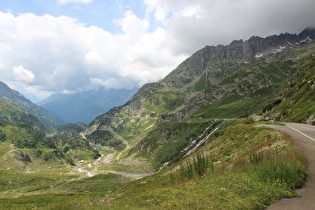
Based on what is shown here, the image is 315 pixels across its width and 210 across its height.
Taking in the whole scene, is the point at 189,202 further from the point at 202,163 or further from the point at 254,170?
the point at 202,163

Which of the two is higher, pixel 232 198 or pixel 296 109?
pixel 296 109

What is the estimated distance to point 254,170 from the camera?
20.0m

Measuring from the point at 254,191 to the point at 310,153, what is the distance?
12.9 meters

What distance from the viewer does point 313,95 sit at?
93938 mm

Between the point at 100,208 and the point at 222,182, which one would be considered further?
the point at 222,182

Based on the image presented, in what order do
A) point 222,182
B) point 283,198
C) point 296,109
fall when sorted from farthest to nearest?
point 296,109
point 222,182
point 283,198

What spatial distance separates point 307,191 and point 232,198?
5.72 metres

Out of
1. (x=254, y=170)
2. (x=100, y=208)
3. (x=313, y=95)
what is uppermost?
(x=313, y=95)

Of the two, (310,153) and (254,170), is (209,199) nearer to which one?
(254,170)

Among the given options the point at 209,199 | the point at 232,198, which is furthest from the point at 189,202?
the point at 232,198

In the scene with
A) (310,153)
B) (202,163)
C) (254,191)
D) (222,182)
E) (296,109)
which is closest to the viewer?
(254,191)

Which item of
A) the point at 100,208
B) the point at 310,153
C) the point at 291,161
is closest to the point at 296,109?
the point at 310,153

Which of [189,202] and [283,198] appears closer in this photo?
[283,198]

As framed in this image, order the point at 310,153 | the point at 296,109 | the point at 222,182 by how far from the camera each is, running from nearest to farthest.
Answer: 1. the point at 222,182
2. the point at 310,153
3. the point at 296,109
